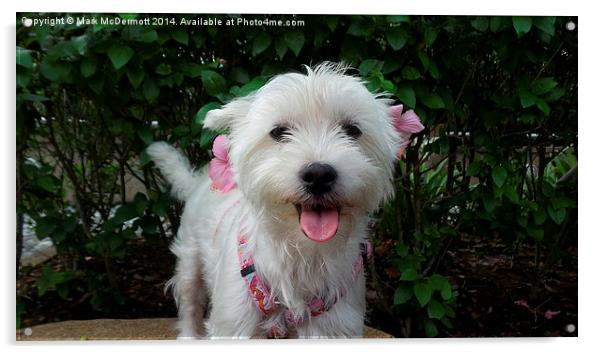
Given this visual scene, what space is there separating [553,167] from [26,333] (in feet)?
6.87

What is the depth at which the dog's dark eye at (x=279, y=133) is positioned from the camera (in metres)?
1.85

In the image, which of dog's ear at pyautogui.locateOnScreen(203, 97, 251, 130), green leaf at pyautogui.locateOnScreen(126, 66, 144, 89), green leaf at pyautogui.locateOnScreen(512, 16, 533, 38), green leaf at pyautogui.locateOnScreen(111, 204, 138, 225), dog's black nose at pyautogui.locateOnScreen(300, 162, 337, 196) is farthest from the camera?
green leaf at pyautogui.locateOnScreen(111, 204, 138, 225)

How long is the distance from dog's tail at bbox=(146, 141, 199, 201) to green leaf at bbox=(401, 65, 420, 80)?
0.93 m

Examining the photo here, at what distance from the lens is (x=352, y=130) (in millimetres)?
1893

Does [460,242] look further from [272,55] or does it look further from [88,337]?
[88,337]

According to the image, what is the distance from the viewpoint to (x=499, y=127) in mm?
2457

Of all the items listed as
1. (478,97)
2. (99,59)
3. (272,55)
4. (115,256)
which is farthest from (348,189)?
(115,256)

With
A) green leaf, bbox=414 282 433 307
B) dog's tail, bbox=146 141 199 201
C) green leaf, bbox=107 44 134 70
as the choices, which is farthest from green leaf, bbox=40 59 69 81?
green leaf, bbox=414 282 433 307

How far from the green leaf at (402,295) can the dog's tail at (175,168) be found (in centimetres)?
93

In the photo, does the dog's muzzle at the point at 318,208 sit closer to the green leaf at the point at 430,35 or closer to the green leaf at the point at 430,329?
the green leaf at the point at 430,35

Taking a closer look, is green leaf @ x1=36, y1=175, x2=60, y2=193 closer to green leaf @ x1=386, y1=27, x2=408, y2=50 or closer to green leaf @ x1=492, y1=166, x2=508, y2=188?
green leaf @ x1=386, y1=27, x2=408, y2=50

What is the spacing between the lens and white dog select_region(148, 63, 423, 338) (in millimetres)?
1772

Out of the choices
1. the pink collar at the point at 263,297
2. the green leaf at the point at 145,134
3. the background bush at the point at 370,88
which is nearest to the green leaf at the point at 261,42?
the background bush at the point at 370,88

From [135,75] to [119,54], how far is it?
4.3 inches
